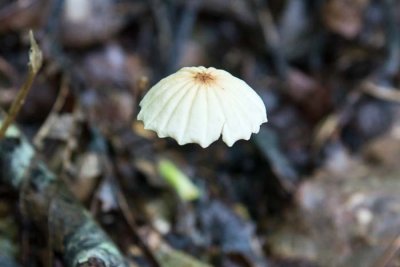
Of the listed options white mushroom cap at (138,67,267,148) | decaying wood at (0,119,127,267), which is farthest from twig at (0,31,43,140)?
white mushroom cap at (138,67,267,148)

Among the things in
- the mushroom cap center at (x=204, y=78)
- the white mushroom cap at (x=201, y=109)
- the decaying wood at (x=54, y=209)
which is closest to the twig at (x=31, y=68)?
the decaying wood at (x=54, y=209)

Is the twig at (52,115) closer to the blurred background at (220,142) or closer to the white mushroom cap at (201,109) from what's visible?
the blurred background at (220,142)

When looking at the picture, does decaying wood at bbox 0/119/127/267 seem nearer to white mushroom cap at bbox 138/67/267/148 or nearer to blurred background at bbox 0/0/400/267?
blurred background at bbox 0/0/400/267

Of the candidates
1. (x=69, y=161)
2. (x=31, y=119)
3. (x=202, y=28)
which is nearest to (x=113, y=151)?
(x=69, y=161)

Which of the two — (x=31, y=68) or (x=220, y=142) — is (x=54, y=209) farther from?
(x=220, y=142)

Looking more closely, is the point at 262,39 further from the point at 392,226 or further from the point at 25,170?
the point at 25,170

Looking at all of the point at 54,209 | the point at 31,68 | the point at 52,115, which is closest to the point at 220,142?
the point at 52,115

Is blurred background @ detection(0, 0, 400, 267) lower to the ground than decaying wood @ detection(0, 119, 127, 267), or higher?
higher
